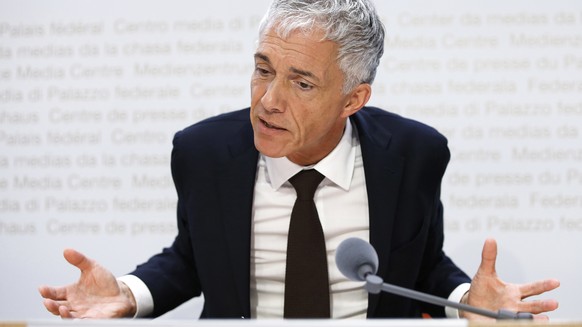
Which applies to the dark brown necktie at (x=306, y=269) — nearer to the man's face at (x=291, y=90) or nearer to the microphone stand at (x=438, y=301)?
the man's face at (x=291, y=90)

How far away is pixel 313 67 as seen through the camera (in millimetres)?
1927

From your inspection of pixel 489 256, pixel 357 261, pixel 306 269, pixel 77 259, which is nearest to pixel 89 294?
pixel 77 259

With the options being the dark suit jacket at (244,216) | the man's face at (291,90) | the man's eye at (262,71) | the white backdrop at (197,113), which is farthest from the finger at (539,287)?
the white backdrop at (197,113)

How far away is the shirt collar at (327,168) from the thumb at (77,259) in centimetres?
56

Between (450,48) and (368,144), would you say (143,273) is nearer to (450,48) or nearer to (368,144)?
(368,144)

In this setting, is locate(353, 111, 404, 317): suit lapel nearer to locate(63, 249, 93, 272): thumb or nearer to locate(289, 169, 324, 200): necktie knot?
locate(289, 169, 324, 200): necktie knot

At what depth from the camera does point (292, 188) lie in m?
2.10

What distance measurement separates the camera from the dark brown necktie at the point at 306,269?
6.54 ft

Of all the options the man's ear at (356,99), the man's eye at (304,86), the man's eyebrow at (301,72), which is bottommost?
the man's ear at (356,99)

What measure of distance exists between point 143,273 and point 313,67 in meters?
0.69

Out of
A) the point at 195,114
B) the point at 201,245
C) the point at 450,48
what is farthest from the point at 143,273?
the point at 450,48

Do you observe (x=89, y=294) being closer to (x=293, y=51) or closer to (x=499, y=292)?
(x=293, y=51)

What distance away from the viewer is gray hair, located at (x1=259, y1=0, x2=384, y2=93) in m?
1.91

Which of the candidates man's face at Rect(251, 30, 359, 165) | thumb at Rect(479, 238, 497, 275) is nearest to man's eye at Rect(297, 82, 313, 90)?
man's face at Rect(251, 30, 359, 165)
